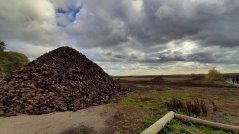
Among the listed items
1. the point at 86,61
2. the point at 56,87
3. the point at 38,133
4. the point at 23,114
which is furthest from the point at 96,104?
the point at 86,61

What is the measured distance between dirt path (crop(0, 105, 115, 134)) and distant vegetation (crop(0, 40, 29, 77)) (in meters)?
44.2

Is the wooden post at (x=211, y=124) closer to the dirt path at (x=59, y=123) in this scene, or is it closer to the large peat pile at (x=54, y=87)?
the dirt path at (x=59, y=123)

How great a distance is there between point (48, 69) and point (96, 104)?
6610mm

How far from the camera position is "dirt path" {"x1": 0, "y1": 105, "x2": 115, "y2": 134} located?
13.3m

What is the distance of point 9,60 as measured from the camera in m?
60.9

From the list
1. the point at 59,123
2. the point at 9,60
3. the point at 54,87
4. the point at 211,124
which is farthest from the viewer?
the point at 9,60

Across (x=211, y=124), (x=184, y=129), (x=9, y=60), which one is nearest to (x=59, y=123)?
(x=184, y=129)

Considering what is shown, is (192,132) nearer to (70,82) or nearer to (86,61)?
(70,82)

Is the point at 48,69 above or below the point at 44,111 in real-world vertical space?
above

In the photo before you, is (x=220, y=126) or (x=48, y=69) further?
(x=48, y=69)

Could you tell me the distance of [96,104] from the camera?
794 inches

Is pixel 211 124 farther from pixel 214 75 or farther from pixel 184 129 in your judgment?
pixel 214 75

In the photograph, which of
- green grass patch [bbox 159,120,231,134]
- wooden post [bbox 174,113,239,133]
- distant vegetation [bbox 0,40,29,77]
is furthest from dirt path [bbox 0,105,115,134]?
distant vegetation [bbox 0,40,29,77]

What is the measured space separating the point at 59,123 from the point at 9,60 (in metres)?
51.3
